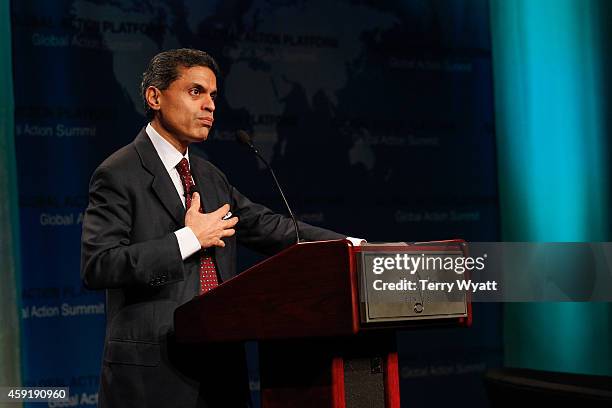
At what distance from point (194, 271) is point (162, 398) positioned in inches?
12.9

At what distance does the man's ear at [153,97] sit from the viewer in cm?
246

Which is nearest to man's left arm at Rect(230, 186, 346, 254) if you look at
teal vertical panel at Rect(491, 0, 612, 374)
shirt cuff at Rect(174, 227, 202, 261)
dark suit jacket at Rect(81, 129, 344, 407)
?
dark suit jacket at Rect(81, 129, 344, 407)

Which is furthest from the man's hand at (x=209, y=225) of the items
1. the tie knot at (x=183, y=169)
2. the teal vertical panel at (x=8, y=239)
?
the teal vertical panel at (x=8, y=239)

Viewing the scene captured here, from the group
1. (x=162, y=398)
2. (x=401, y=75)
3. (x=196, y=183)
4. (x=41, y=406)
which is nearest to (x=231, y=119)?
(x=401, y=75)

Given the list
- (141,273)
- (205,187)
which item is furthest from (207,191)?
(141,273)

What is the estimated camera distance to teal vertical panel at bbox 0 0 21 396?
386 cm

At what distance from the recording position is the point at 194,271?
2.30 meters

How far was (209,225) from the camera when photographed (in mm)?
2145

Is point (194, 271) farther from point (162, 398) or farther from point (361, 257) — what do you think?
point (361, 257)

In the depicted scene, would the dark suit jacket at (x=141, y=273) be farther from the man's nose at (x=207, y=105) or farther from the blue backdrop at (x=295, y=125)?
the blue backdrop at (x=295, y=125)

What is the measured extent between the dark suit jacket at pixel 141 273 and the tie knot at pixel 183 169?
53 millimetres

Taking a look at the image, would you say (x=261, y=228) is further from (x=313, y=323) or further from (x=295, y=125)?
(x=295, y=125)

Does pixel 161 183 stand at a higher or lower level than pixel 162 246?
higher

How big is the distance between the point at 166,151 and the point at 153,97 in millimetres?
162
